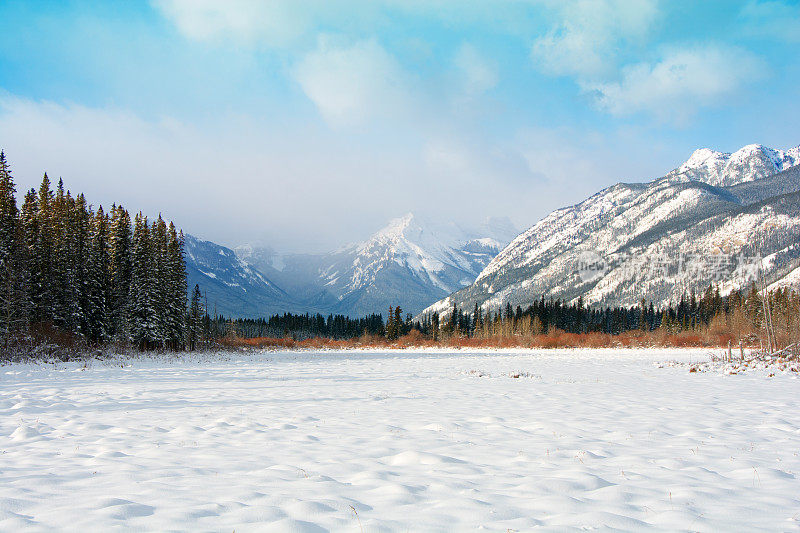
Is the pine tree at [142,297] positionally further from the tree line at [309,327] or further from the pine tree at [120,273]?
the tree line at [309,327]

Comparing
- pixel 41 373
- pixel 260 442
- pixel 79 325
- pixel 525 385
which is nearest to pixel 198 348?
pixel 79 325

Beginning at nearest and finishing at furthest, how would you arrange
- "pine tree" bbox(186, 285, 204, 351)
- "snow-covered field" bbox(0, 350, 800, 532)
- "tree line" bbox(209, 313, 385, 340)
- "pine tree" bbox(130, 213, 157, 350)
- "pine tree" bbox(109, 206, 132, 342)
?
"snow-covered field" bbox(0, 350, 800, 532), "pine tree" bbox(109, 206, 132, 342), "pine tree" bbox(130, 213, 157, 350), "pine tree" bbox(186, 285, 204, 351), "tree line" bbox(209, 313, 385, 340)

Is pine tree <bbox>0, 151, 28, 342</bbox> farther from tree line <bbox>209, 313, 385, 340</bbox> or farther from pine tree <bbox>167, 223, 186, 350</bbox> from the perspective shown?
tree line <bbox>209, 313, 385, 340</bbox>

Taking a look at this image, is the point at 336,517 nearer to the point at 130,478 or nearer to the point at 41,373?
the point at 130,478

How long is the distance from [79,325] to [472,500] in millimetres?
43645

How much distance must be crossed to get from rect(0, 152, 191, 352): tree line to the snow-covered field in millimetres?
22937

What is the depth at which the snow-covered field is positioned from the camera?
4129 millimetres

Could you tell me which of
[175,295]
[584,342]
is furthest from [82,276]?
[584,342]

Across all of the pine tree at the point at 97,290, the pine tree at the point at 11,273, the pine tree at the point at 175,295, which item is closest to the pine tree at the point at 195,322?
the pine tree at the point at 175,295

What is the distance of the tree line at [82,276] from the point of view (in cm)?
3084

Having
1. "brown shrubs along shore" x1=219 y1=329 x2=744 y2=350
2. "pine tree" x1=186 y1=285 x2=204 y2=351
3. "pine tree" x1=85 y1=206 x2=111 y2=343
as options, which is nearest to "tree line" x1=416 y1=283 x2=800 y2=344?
"brown shrubs along shore" x1=219 y1=329 x2=744 y2=350

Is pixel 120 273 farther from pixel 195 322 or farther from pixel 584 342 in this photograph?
pixel 584 342

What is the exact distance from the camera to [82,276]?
38.6 m

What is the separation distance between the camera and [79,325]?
37.1 metres
